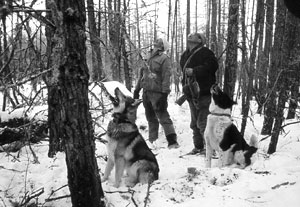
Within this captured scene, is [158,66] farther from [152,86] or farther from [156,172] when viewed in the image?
[156,172]

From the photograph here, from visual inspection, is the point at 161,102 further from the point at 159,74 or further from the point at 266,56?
the point at 266,56

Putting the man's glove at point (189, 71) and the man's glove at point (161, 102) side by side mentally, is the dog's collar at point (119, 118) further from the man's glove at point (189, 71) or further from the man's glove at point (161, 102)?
the man's glove at point (161, 102)

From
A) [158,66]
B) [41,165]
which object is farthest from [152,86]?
[41,165]

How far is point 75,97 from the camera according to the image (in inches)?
111

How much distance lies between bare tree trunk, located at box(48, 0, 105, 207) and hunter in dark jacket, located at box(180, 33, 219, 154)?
12.6 feet

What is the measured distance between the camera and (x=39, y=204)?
344 cm

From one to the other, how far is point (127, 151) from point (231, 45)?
3.51 metres

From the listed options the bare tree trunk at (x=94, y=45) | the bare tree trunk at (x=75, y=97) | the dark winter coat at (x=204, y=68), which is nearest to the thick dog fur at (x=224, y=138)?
the dark winter coat at (x=204, y=68)

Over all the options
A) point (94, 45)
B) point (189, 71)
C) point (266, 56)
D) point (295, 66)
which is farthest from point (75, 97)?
point (266, 56)

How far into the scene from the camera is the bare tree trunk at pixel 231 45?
259 inches

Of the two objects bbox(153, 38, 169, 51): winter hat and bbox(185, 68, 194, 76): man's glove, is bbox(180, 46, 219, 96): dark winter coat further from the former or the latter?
bbox(153, 38, 169, 51): winter hat

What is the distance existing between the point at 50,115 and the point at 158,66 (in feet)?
9.66

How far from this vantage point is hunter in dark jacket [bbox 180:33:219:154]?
254 inches

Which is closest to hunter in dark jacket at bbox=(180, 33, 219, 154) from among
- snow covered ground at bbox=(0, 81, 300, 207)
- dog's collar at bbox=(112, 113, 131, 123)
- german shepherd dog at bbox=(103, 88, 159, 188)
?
snow covered ground at bbox=(0, 81, 300, 207)
